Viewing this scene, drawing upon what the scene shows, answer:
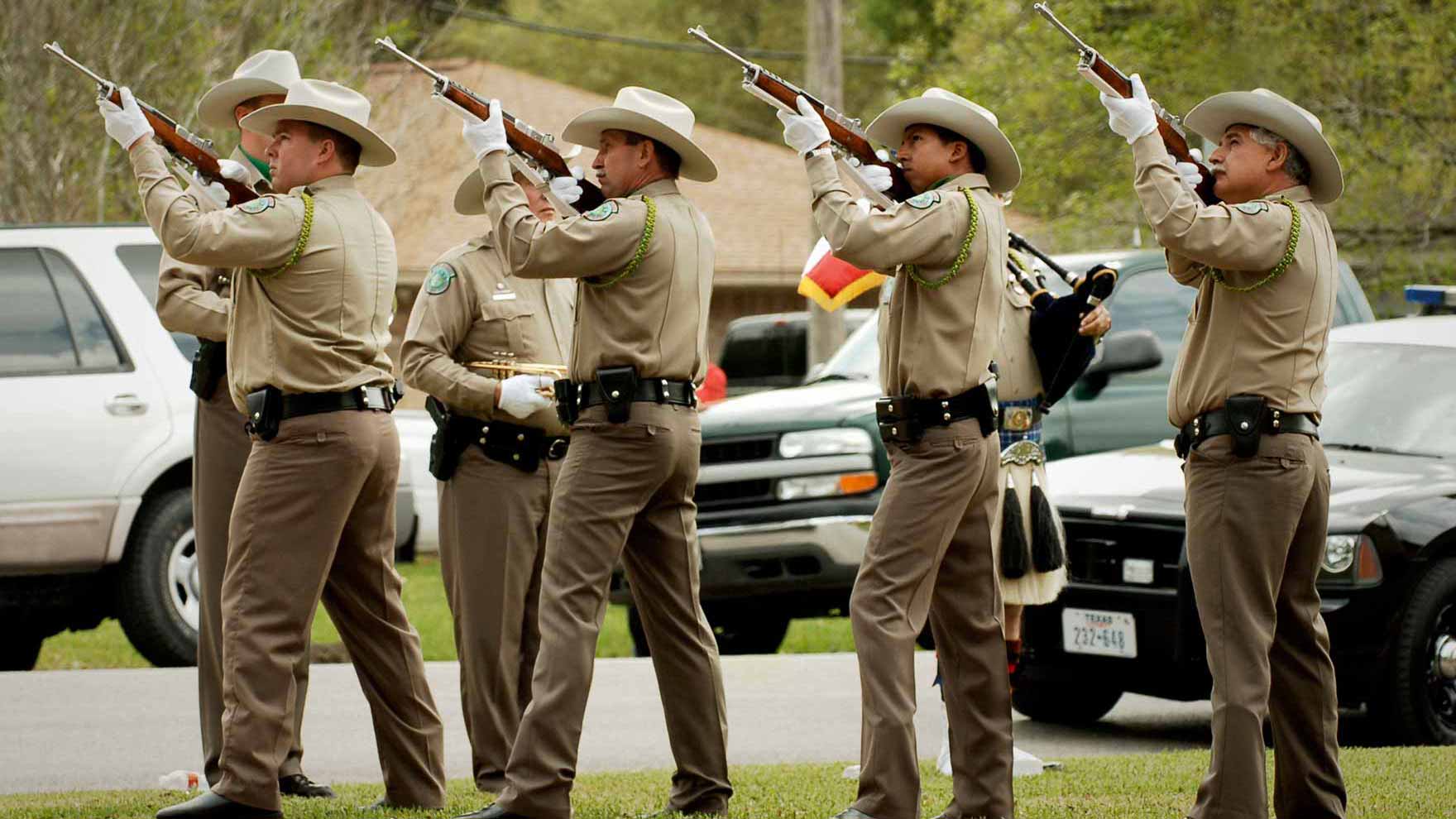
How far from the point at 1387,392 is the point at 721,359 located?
1439cm

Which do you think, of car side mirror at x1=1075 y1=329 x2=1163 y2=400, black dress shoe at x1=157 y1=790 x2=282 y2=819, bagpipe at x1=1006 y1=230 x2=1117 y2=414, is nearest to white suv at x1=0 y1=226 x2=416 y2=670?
black dress shoe at x1=157 y1=790 x2=282 y2=819

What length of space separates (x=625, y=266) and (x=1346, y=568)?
3449 mm

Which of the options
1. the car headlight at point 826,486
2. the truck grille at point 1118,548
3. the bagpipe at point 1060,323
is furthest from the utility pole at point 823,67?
the bagpipe at point 1060,323

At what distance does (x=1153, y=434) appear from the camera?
11156mm

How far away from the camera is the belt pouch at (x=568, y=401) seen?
646cm

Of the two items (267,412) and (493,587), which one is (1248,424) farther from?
(267,412)

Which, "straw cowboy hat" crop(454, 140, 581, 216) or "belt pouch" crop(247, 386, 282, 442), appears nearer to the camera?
"belt pouch" crop(247, 386, 282, 442)

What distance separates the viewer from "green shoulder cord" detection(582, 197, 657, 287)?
635 centimetres

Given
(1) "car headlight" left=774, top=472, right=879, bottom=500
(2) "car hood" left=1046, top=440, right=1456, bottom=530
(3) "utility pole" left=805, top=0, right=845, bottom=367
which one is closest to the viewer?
(2) "car hood" left=1046, top=440, right=1456, bottom=530

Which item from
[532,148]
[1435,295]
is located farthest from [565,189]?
[1435,295]

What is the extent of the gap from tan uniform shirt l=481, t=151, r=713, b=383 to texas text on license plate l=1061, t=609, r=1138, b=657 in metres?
2.76

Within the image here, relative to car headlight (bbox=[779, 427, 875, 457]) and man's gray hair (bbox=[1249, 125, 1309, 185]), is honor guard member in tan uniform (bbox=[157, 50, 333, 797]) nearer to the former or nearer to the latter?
man's gray hair (bbox=[1249, 125, 1309, 185])

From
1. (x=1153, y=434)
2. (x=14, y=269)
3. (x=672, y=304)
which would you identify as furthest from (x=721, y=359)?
(x=672, y=304)

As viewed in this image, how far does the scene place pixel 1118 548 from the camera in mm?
8703
